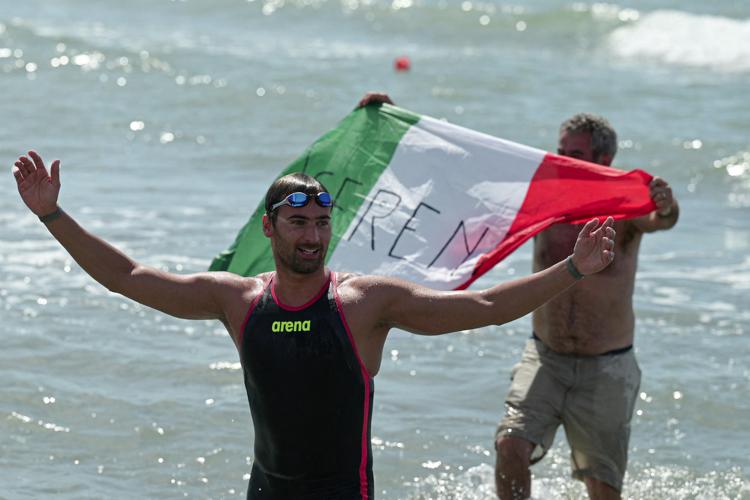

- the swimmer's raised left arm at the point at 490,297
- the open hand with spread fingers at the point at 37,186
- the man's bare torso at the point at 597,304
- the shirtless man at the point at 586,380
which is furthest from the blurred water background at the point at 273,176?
the swimmer's raised left arm at the point at 490,297

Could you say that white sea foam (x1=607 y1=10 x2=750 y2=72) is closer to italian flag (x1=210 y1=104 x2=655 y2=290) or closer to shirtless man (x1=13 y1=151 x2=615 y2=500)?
italian flag (x1=210 y1=104 x2=655 y2=290)

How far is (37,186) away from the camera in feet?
16.1

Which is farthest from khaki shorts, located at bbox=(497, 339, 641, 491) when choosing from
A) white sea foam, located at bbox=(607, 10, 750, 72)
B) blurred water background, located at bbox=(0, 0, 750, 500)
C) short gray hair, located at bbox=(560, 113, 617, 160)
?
white sea foam, located at bbox=(607, 10, 750, 72)

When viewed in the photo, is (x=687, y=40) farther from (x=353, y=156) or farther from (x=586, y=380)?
(x=586, y=380)

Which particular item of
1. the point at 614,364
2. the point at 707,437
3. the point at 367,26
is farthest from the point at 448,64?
the point at 614,364

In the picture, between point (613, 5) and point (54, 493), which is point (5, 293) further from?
point (613, 5)

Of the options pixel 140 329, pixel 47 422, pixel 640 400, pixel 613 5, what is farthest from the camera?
pixel 613 5

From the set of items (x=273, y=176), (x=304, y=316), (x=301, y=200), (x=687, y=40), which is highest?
(x=687, y=40)

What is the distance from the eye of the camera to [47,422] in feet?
26.8

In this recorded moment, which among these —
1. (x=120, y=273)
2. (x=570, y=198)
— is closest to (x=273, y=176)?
Answer: (x=570, y=198)

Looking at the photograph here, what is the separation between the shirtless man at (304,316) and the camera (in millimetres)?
4855

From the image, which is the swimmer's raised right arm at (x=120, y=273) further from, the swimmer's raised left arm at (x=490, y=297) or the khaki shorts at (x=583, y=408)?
the khaki shorts at (x=583, y=408)

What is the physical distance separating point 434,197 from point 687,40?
20.9 m

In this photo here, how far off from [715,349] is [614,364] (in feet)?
11.2
